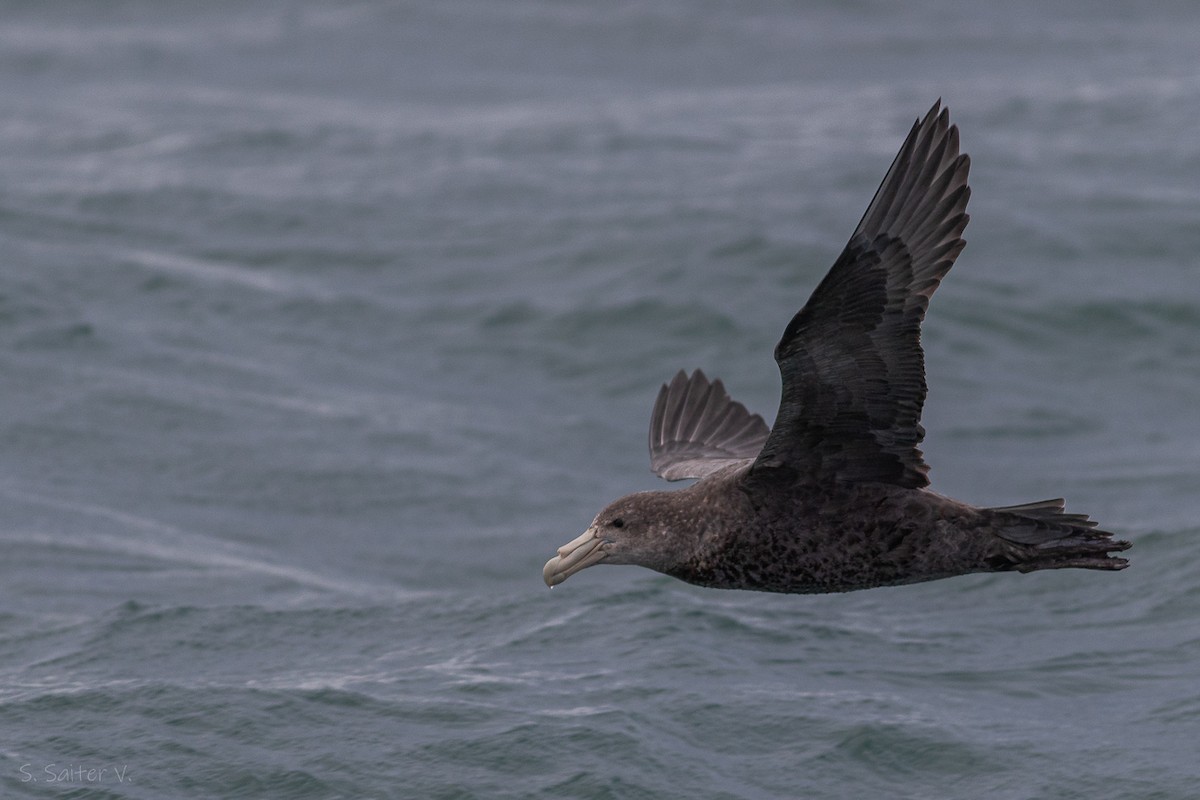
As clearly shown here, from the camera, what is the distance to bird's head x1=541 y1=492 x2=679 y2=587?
964 cm

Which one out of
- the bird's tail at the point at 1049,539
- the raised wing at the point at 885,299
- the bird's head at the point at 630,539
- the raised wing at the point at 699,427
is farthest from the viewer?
the raised wing at the point at 699,427

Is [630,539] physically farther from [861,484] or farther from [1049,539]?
[1049,539]

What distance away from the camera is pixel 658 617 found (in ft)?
42.7

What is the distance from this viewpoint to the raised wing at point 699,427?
11695 mm

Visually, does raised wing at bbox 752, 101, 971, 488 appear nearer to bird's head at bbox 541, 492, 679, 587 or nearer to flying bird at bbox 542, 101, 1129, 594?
flying bird at bbox 542, 101, 1129, 594

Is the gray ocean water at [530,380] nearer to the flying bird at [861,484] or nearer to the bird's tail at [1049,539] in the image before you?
the flying bird at [861,484]

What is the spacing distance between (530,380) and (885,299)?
30.6 ft

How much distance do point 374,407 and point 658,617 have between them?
5.17 m

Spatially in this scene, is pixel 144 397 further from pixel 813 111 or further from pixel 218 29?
pixel 218 29

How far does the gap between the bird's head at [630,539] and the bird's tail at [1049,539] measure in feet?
5.44

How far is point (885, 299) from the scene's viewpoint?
8758 millimetres

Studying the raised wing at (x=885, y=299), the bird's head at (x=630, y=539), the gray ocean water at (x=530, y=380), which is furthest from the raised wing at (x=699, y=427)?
the raised wing at (x=885, y=299)

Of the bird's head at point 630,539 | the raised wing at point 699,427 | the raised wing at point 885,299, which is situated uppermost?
the raised wing at point 885,299

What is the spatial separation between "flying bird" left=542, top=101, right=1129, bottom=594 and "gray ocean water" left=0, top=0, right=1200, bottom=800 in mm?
1726
